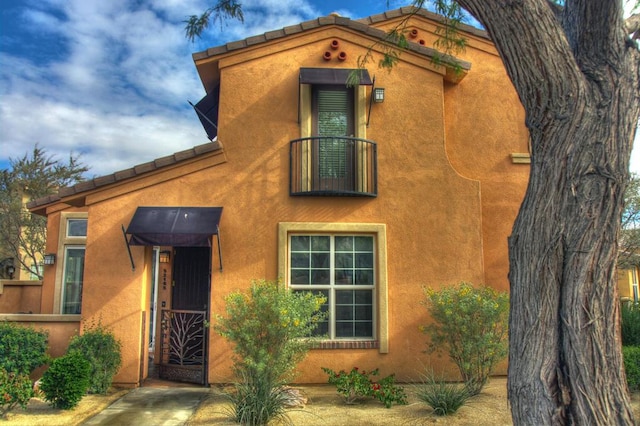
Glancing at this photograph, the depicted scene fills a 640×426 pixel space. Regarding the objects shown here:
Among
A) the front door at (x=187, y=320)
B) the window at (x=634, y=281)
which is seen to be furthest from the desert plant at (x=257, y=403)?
the window at (x=634, y=281)

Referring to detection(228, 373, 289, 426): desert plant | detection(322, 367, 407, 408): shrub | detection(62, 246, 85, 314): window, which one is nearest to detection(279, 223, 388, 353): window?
detection(322, 367, 407, 408): shrub

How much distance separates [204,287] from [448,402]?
17.7 ft

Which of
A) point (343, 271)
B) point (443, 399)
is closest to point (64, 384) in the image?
point (343, 271)

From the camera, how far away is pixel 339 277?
9.83m

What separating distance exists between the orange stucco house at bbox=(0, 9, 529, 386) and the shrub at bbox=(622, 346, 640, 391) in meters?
2.53

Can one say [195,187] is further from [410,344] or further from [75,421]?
[410,344]

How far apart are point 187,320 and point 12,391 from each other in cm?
319

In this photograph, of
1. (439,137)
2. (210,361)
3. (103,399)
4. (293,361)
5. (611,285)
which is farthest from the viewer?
(439,137)

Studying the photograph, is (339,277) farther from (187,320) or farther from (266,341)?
(187,320)

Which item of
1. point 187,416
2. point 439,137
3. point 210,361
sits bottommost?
point 187,416

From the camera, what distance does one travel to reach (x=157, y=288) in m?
10.5

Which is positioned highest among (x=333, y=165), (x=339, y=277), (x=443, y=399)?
(x=333, y=165)

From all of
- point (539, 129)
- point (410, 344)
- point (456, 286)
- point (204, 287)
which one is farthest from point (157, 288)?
point (539, 129)

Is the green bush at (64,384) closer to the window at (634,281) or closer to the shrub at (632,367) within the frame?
the shrub at (632,367)
